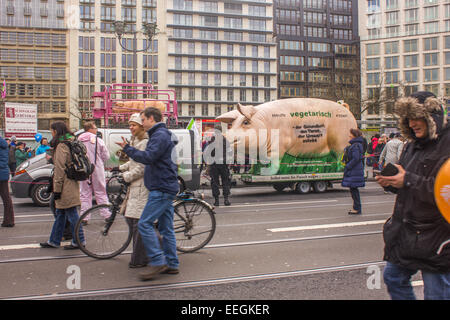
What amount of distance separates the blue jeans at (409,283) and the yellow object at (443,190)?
41 cm

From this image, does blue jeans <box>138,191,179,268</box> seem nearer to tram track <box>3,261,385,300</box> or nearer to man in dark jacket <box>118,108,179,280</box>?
man in dark jacket <box>118,108,179,280</box>

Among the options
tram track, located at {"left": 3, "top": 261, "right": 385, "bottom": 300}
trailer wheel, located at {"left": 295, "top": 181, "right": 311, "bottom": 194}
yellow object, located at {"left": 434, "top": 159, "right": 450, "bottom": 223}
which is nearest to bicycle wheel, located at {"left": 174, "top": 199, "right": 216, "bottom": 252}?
tram track, located at {"left": 3, "top": 261, "right": 385, "bottom": 300}

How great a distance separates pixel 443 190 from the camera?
8.30ft

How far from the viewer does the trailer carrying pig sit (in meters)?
13.4

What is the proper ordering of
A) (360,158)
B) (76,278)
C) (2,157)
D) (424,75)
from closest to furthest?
(76,278), (2,157), (360,158), (424,75)

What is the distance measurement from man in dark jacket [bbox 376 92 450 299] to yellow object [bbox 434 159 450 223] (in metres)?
0.05

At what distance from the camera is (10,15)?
2844 inches

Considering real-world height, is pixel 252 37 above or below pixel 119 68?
above

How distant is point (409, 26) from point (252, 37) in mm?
31135

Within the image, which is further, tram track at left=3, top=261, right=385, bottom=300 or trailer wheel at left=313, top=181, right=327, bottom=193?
trailer wheel at left=313, top=181, right=327, bottom=193

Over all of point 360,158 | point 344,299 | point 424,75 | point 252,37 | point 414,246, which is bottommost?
point 344,299

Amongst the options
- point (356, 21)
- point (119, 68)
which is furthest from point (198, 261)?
point (356, 21)

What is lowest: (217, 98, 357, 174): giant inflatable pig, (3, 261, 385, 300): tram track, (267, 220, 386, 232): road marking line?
(3, 261, 385, 300): tram track

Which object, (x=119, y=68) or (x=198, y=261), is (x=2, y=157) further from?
(x=119, y=68)
